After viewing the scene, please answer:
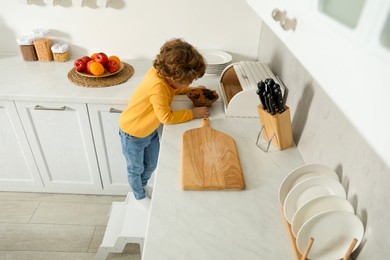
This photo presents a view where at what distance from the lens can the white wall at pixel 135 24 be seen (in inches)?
70.9

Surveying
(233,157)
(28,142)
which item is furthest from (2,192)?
(233,157)

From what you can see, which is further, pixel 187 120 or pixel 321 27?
pixel 187 120

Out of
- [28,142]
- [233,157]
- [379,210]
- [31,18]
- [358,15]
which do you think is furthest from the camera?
[31,18]

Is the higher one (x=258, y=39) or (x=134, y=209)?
(x=258, y=39)

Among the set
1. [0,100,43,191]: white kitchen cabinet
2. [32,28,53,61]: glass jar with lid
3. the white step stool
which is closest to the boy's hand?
the white step stool

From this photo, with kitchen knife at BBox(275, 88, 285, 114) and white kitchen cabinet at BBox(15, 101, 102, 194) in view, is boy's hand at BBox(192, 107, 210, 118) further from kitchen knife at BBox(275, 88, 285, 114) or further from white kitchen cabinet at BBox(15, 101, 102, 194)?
white kitchen cabinet at BBox(15, 101, 102, 194)

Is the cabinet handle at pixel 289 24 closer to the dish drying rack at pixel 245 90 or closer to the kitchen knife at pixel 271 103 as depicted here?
the kitchen knife at pixel 271 103

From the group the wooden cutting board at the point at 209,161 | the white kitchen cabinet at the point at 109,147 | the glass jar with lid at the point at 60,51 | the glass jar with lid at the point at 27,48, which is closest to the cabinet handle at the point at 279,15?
the wooden cutting board at the point at 209,161

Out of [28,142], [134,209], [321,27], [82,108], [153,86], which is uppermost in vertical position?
[321,27]

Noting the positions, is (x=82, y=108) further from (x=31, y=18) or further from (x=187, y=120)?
(x=31, y=18)

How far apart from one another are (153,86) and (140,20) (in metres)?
0.78

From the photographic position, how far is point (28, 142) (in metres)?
1.71

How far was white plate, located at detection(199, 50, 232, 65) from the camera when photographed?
5.94 ft

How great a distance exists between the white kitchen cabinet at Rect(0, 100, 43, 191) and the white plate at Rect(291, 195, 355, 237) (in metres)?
1.51
